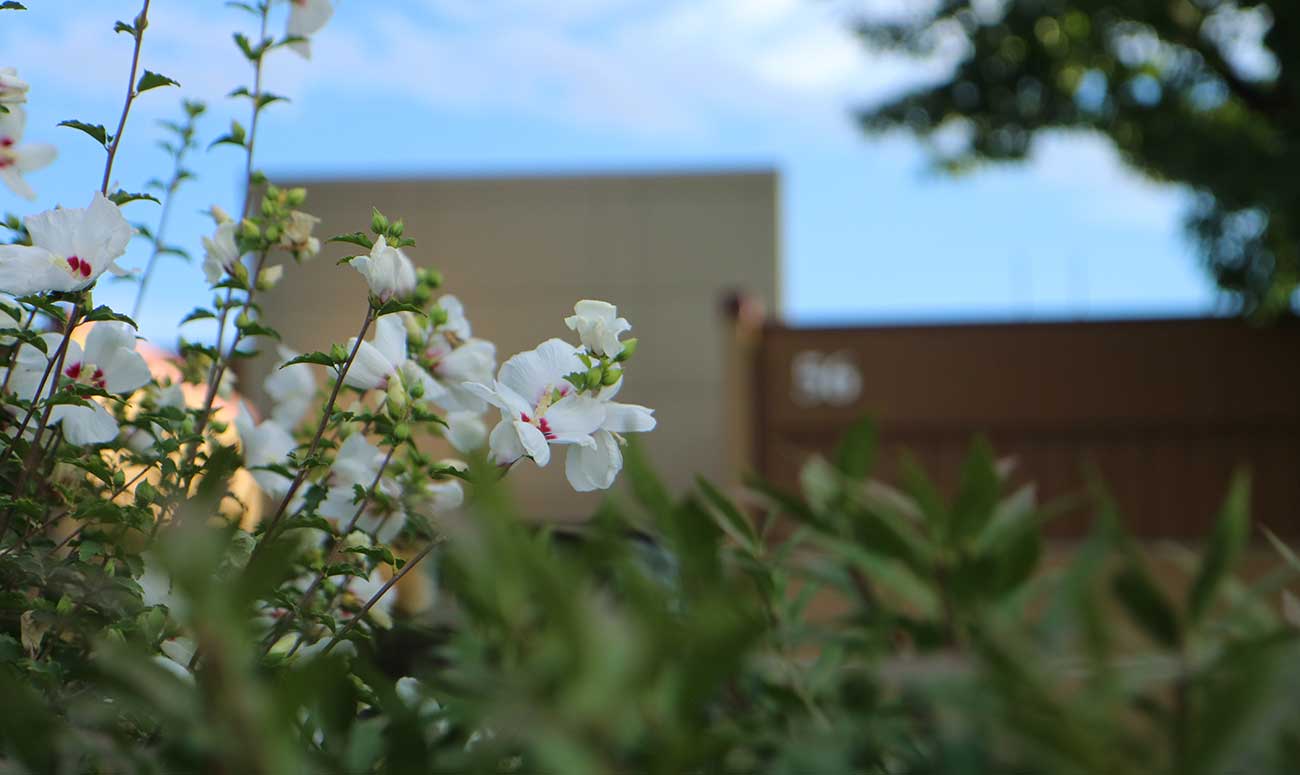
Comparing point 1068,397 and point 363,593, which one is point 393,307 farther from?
point 1068,397

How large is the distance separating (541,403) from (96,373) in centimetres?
30

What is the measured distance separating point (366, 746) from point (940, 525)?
0.15 meters

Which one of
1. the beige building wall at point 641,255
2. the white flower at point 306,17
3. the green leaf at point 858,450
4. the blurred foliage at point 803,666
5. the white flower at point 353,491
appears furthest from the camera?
the beige building wall at point 641,255

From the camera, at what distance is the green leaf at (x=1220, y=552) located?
0.82 feet

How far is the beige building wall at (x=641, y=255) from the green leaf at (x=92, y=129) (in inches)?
526

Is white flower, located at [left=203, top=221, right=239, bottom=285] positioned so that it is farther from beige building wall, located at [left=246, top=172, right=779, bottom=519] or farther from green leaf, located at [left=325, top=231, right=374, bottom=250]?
beige building wall, located at [left=246, top=172, right=779, bottom=519]

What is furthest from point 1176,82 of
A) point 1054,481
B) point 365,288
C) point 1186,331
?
point 365,288

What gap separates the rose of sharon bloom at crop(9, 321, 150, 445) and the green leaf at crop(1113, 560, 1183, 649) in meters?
0.58

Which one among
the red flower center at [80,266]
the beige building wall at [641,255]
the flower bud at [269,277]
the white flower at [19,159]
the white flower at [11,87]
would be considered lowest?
the red flower center at [80,266]

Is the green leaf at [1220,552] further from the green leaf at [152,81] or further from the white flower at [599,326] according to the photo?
the green leaf at [152,81]

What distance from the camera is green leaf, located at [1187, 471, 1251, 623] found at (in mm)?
250

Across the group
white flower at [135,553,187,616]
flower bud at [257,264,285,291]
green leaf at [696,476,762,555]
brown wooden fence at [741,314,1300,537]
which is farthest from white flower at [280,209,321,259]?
brown wooden fence at [741,314,1300,537]

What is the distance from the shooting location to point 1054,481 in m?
7.90

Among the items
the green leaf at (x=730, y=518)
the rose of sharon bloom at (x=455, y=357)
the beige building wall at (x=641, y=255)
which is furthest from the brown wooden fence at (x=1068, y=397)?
the green leaf at (x=730, y=518)
